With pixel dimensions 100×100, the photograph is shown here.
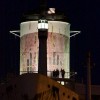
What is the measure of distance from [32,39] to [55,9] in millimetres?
1658

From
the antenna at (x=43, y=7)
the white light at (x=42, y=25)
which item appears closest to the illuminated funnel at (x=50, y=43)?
the antenna at (x=43, y=7)

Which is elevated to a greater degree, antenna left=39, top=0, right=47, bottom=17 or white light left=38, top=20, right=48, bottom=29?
antenna left=39, top=0, right=47, bottom=17

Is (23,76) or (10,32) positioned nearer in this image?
(23,76)

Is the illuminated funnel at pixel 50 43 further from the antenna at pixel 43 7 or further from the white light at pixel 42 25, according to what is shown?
the white light at pixel 42 25

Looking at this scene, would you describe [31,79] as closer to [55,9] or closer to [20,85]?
[20,85]

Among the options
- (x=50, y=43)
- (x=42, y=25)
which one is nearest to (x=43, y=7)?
(x=42, y=25)

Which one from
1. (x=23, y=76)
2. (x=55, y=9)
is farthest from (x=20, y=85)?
(x=55, y=9)

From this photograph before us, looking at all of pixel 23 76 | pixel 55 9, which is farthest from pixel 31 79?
pixel 55 9

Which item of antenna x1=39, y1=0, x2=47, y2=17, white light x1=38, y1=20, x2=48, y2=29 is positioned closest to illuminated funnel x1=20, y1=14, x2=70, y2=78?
antenna x1=39, y1=0, x2=47, y2=17

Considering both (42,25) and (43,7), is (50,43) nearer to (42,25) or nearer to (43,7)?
(43,7)

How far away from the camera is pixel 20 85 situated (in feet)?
311

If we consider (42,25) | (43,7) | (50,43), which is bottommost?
(50,43)

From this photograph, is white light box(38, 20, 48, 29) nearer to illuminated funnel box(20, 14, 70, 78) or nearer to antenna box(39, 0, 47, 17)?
antenna box(39, 0, 47, 17)

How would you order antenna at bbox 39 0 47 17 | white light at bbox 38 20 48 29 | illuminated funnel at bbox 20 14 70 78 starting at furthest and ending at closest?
illuminated funnel at bbox 20 14 70 78
antenna at bbox 39 0 47 17
white light at bbox 38 20 48 29
